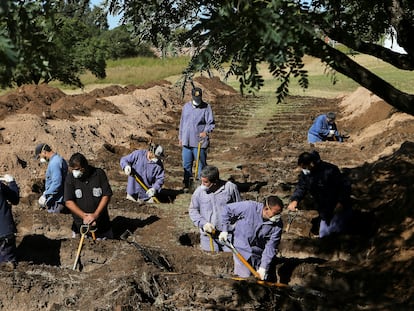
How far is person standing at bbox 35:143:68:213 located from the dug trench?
11.9 inches

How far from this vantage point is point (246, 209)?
678 cm

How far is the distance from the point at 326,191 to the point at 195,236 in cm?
243

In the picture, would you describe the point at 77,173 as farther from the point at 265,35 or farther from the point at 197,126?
the point at 265,35

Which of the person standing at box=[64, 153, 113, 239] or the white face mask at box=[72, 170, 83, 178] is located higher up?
the white face mask at box=[72, 170, 83, 178]

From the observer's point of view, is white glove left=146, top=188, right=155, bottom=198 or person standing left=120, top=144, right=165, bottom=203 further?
white glove left=146, top=188, right=155, bottom=198

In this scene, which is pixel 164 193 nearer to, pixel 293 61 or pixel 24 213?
pixel 24 213

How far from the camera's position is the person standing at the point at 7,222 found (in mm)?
7055

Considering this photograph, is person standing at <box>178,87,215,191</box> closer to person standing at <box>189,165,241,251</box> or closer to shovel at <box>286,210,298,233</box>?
shovel at <box>286,210,298,233</box>

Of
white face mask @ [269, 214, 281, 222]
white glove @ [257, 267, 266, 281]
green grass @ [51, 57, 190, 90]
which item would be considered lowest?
green grass @ [51, 57, 190, 90]

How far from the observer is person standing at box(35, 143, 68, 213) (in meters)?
8.91

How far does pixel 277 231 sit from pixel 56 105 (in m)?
15.7

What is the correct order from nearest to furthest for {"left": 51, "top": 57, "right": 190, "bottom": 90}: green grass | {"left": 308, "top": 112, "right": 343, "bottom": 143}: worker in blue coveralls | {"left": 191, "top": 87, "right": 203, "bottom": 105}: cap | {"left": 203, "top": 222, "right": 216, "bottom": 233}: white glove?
{"left": 203, "top": 222, "right": 216, "bottom": 233}: white glove
{"left": 191, "top": 87, "right": 203, "bottom": 105}: cap
{"left": 308, "top": 112, "right": 343, "bottom": 143}: worker in blue coveralls
{"left": 51, "top": 57, "right": 190, "bottom": 90}: green grass

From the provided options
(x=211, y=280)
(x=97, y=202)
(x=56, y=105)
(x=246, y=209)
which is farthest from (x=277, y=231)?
(x=56, y=105)

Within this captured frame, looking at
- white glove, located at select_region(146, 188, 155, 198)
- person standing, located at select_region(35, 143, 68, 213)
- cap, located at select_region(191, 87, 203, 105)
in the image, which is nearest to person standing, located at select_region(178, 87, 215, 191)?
cap, located at select_region(191, 87, 203, 105)
